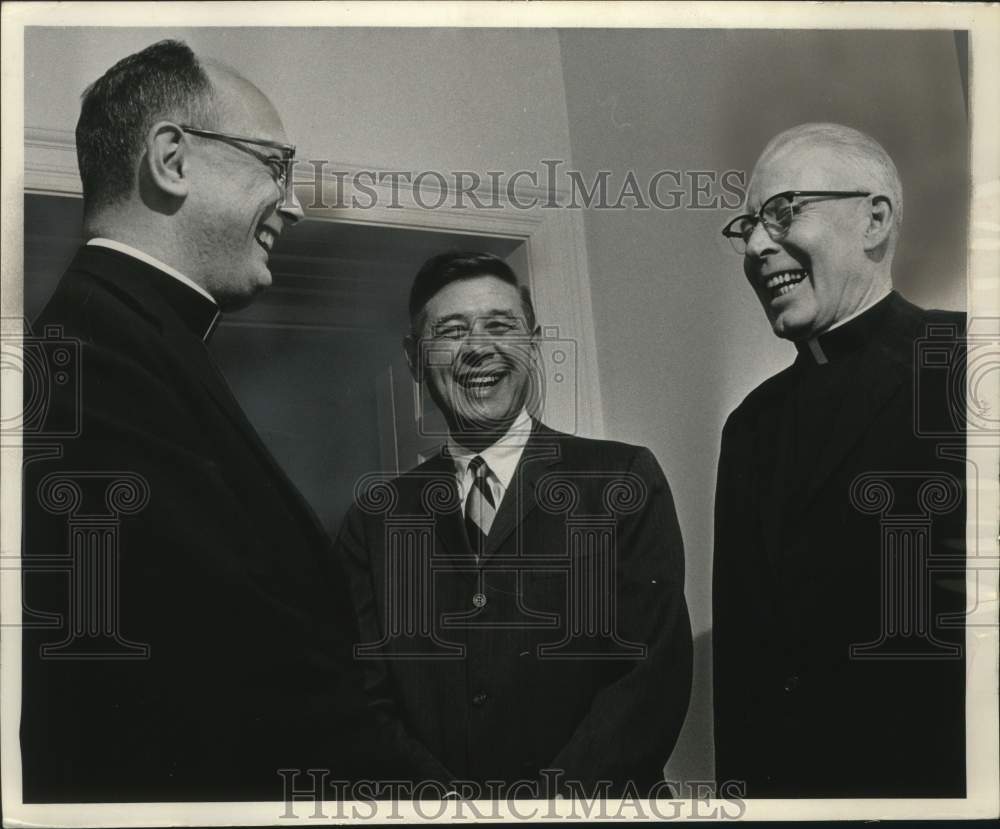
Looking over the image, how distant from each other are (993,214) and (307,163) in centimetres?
181

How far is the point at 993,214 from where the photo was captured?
283 centimetres

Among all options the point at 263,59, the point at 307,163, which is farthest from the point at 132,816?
the point at 263,59

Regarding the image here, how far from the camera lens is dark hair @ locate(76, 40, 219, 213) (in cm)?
268

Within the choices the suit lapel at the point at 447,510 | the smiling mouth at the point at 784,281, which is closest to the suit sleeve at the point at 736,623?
the smiling mouth at the point at 784,281

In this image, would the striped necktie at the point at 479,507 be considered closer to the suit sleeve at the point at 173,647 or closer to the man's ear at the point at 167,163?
the suit sleeve at the point at 173,647

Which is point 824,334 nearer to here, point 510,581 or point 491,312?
point 491,312

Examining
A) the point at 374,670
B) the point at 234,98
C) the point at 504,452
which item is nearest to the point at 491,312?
the point at 504,452

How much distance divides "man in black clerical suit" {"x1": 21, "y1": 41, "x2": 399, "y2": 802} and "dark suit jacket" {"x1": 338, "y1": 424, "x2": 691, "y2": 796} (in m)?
0.12

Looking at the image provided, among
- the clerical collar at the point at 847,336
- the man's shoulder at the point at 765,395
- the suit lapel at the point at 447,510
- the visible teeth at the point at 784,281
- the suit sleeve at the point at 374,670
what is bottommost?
the suit sleeve at the point at 374,670

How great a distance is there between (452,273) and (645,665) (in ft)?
3.67

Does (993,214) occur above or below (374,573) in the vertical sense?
above

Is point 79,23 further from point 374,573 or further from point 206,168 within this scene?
point 374,573

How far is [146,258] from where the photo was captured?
8.73 ft

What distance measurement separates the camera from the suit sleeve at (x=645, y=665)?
8.83 ft
